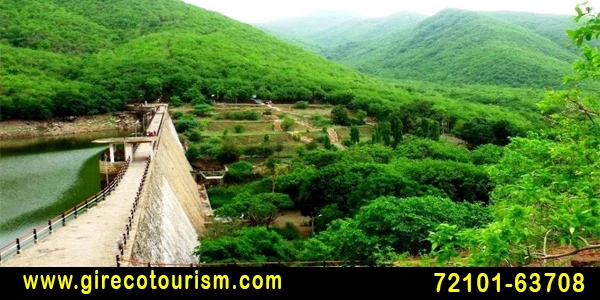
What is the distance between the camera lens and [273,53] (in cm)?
13050

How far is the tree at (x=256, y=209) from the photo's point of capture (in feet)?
112

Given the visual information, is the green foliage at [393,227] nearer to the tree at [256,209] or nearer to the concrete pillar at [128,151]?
the tree at [256,209]

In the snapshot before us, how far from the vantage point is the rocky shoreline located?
236 ft

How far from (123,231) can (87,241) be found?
4.38ft

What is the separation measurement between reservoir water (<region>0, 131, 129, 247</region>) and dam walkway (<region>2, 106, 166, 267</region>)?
8.64 metres

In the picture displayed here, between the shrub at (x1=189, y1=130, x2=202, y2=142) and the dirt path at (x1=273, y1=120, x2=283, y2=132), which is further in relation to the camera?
the dirt path at (x1=273, y1=120, x2=283, y2=132)

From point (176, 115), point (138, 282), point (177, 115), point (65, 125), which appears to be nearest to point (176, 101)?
point (176, 115)

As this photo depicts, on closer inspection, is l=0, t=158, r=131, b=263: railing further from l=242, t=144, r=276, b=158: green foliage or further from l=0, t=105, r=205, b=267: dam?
l=242, t=144, r=276, b=158: green foliage

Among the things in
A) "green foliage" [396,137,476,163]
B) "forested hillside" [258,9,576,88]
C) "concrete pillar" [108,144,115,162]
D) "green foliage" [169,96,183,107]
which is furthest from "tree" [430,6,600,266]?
"forested hillside" [258,9,576,88]

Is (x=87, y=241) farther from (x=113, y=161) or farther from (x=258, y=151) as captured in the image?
(x=258, y=151)

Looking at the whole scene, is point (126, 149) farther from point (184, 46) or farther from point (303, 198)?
point (184, 46)

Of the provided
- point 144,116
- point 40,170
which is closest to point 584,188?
point 40,170

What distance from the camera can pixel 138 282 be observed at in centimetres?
884

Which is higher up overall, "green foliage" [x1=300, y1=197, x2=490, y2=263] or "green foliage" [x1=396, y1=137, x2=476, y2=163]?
"green foliage" [x1=300, y1=197, x2=490, y2=263]
